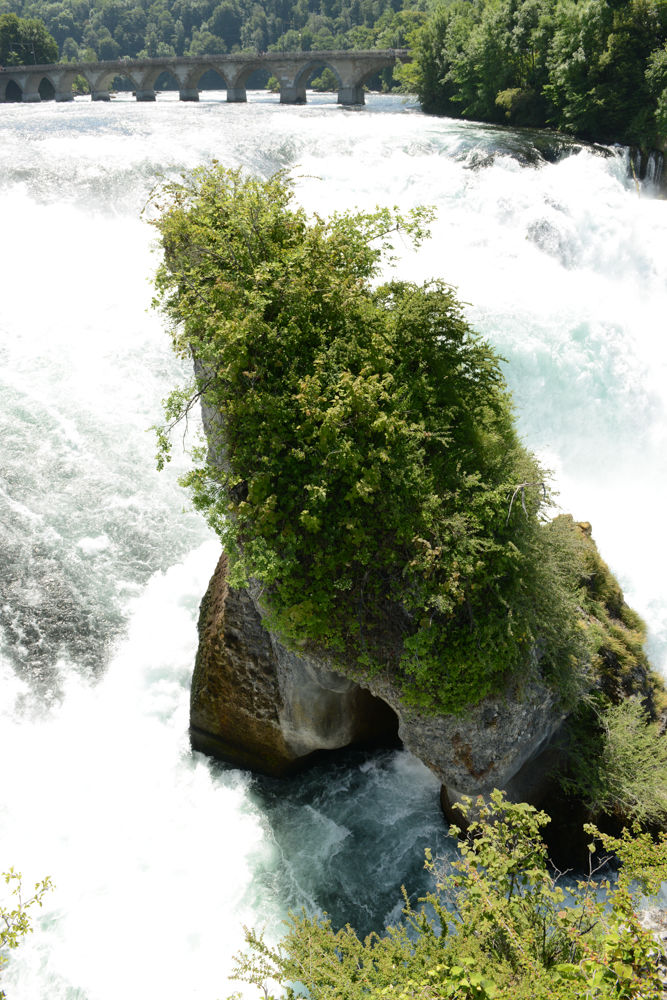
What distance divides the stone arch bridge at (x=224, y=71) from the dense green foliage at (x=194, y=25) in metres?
65.6

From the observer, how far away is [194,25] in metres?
128

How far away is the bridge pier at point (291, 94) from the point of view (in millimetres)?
55281

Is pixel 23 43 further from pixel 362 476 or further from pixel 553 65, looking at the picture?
pixel 362 476

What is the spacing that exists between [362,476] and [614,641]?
5455mm

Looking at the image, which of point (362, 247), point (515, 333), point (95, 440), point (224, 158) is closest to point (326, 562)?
point (362, 247)

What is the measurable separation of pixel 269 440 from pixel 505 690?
13.0 feet

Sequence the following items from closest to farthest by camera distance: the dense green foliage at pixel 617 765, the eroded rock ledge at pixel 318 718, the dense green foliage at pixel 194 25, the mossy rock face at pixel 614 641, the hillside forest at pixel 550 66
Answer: the eroded rock ledge at pixel 318 718 → the dense green foliage at pixel 617 765 → the mossy rock face at pixel 614 641 → the hillside forest at pixel 550 66 → the dense green foliage at pixel 194 25

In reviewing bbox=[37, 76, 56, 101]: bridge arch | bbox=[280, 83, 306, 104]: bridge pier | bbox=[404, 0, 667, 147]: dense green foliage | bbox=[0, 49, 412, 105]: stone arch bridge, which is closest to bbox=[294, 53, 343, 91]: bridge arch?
bbox=[0, 49, 412, 105]: stone arch bridge

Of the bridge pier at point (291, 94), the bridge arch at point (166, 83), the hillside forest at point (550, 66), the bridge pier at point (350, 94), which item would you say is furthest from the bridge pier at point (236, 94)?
the bridge arch at point (166, 83)

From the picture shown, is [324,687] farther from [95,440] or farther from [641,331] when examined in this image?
[641,331]

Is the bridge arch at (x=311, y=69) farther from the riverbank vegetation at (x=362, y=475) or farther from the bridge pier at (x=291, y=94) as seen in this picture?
the riverbank vegetation at (x=362, y=475)

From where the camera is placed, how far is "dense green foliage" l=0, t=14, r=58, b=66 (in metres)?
68.9

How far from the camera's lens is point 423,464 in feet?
27.2

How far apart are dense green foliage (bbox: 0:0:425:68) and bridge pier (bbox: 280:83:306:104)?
228 feet
